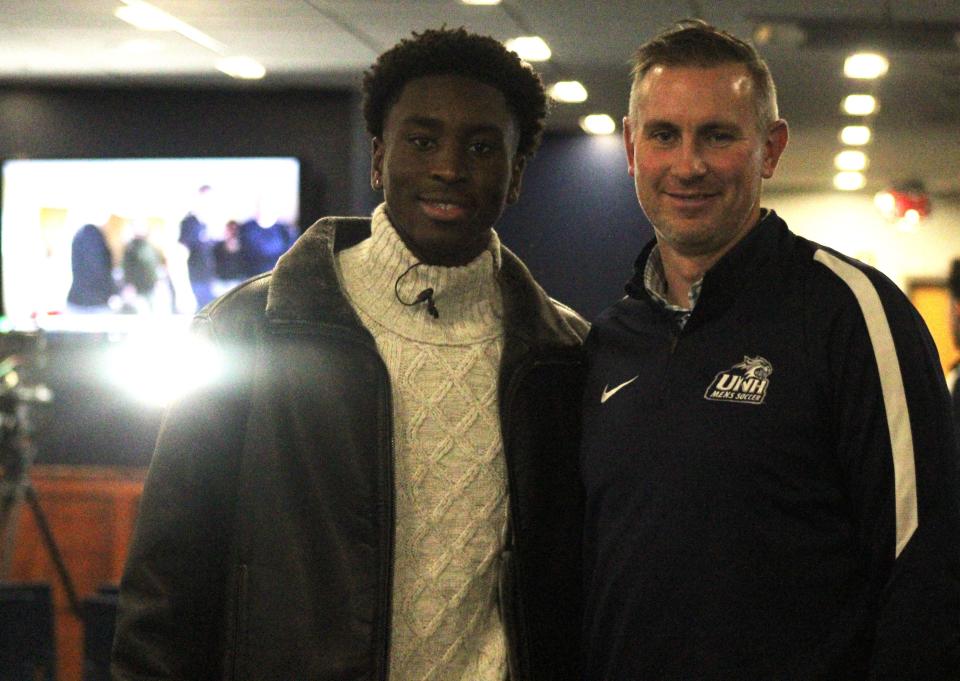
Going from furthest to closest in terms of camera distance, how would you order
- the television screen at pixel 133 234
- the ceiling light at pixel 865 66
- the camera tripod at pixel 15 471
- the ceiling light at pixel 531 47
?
the television screen at pixel 133 234 → the ceiling light at pixel 865 66 → the ceiling light at pixel 531 47 → the camera tripod at pixel 15 471

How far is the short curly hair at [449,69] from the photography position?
76.4 inches

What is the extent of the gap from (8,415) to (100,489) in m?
0.68

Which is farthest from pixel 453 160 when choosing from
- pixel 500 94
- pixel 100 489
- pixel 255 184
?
pixel 255 184

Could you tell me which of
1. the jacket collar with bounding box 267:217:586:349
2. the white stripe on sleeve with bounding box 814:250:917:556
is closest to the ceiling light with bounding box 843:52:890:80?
the jacket collar with bounding box 267:217:586:349

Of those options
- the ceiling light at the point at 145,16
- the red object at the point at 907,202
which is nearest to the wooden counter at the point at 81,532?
the ceiling light at the point at 145,16

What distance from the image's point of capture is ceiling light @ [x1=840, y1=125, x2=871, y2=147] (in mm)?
9336

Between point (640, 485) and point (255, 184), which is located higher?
point (255, 184)

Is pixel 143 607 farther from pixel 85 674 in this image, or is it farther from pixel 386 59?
pixel 85 674

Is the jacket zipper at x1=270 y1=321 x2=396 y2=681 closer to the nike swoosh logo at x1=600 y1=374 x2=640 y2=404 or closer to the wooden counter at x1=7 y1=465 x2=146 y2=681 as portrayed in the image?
the nike swoosh logo at x1=600 y1=374 x2=640 y2=404

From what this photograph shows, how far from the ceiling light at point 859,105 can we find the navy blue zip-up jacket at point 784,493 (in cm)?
653

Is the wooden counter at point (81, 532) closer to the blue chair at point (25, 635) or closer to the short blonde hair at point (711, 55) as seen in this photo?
the blue chair at point (25, 635)

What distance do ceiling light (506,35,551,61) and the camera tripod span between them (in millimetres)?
2681

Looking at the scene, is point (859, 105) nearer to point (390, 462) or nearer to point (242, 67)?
point (242, 67)

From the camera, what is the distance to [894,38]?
17.1ft
